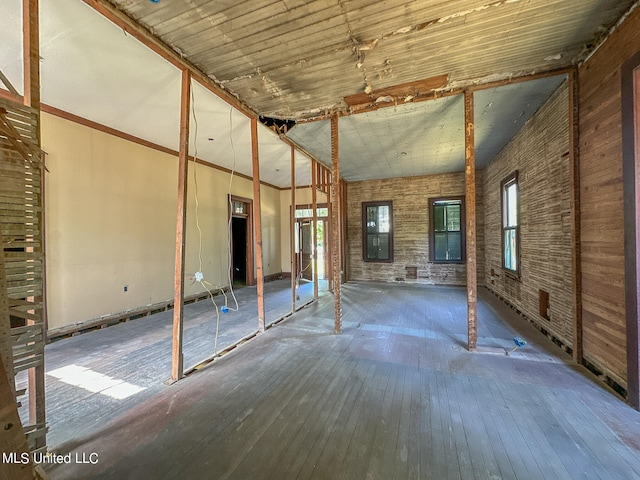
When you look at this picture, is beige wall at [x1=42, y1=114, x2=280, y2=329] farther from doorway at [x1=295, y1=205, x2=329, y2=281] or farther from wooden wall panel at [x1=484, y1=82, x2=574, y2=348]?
wooden wall panel at [x1=484, y1=82, x2=574, y2=348]

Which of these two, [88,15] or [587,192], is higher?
[88,15]

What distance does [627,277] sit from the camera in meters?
1.97

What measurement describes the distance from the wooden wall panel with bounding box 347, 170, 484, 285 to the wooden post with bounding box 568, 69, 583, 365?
4.39 metres

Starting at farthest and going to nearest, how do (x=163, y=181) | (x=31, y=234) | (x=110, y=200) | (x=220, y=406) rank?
(x=163, y=181) < (x=110, y=200) < (x=220, y=406) < (x=31, y=234)

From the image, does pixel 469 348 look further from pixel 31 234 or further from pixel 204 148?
pixel 204 148

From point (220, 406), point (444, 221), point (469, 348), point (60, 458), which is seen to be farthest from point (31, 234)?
point (444, 221)

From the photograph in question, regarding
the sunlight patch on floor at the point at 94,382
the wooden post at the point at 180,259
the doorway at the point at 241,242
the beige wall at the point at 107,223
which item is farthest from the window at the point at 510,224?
the beige wall at the point at 107,223

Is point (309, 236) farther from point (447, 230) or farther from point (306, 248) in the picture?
point (447, 230)

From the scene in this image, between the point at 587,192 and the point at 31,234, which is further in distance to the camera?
the point at 587,192

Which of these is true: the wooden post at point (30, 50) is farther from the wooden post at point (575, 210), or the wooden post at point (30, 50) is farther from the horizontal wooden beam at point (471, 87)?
the wooden post at point (575, 210)

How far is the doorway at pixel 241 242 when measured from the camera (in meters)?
7.00

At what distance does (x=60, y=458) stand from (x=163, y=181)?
15.0ft

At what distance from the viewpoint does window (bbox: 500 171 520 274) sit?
430 cm

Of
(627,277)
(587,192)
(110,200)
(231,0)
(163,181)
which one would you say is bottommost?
(627,277)
